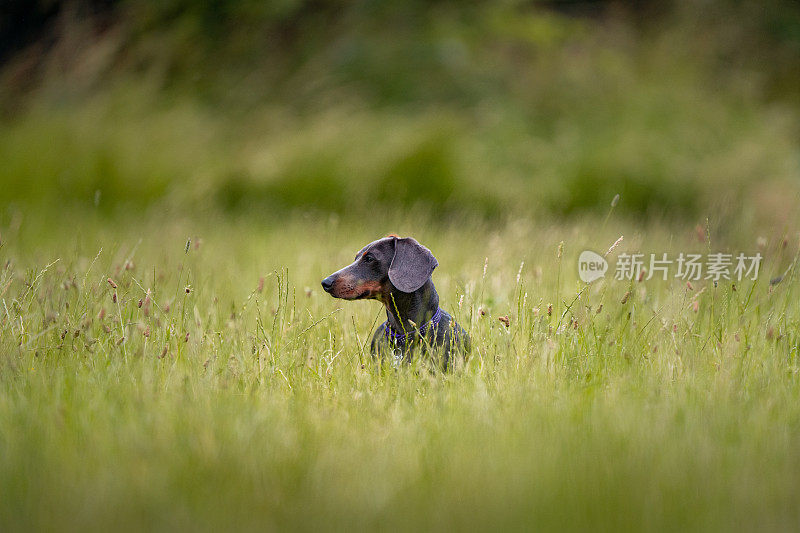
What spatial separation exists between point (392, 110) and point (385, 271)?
513cm

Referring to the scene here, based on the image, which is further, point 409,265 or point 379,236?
point 379,236

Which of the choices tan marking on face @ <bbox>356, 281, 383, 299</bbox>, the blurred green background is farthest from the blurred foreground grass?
the blurred green background

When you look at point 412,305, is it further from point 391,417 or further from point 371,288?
point 391,417

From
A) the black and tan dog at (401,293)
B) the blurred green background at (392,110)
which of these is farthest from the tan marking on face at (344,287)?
the blurred green background at (392,110)

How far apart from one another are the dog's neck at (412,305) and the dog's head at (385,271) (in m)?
0.07

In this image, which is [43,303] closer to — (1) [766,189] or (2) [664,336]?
(2) [664,336]

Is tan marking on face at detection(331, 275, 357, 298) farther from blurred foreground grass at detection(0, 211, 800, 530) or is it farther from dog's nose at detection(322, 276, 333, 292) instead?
blurred foreground grass at detection(0, 211, 800, 530)

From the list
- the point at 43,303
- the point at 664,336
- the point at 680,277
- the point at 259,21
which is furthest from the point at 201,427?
the point at 259,21

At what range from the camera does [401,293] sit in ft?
8.84

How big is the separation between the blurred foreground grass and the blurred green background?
270cm

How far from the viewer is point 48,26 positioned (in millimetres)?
6590

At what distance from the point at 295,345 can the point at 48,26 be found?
5.34 m

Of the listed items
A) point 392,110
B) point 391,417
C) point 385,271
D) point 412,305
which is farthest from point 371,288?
point 392,110

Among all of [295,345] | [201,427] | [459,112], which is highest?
[459,112]
